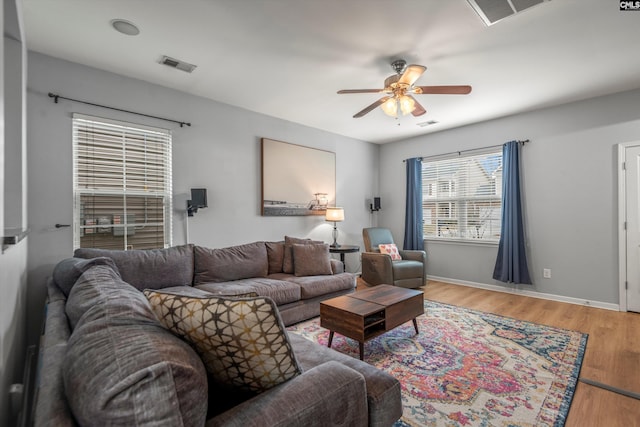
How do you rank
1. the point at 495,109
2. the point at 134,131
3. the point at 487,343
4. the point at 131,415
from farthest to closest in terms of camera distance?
the point at 495,109 < the point at 134,131 < the point at 487,343 < the point at 131,415

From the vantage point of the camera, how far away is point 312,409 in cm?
98

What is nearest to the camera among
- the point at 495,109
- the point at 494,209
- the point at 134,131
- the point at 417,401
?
the point at 417,401

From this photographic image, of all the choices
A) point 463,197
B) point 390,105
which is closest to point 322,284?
point 390,105

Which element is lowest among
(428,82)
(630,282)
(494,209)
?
(630,282)

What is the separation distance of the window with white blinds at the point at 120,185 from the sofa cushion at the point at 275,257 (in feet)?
3.84

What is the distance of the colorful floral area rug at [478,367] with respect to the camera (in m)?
1.82

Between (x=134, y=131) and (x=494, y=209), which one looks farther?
(x=494, y=209)

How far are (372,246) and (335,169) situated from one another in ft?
4.83

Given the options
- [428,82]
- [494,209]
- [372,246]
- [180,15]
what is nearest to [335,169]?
[372,246]

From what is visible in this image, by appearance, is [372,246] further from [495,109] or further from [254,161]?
[495,109]

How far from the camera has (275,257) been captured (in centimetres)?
381

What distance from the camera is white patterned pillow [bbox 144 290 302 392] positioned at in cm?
96

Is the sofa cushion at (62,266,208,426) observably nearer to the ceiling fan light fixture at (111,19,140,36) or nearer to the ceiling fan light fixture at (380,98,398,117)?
the ceiling fan light fixture at (111,19,140,36)

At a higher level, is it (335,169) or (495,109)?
(495,109)
